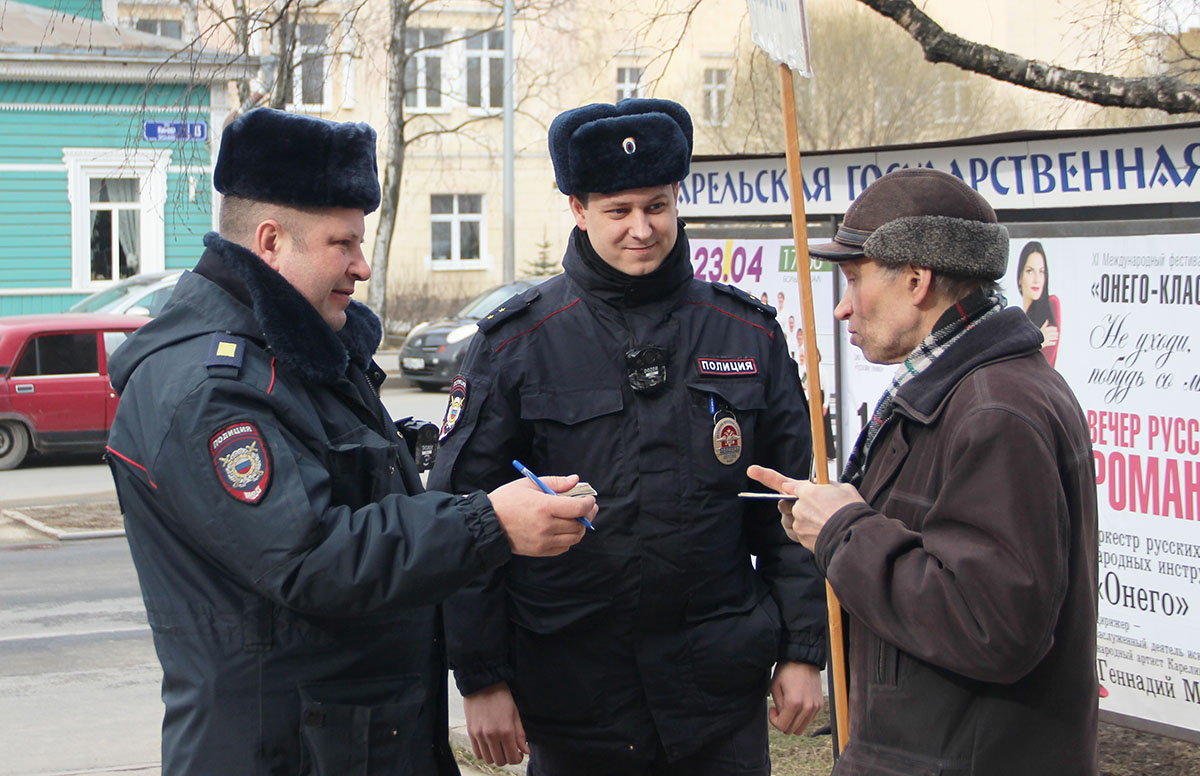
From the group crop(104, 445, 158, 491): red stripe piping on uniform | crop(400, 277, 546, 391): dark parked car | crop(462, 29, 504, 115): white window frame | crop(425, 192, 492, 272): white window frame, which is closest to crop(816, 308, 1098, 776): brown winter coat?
crop(104, 445, 158, 491): red stripe piping on uniform

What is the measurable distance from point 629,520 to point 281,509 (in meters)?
1.01

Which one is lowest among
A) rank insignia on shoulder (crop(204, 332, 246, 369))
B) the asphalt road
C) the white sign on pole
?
the asphalt road

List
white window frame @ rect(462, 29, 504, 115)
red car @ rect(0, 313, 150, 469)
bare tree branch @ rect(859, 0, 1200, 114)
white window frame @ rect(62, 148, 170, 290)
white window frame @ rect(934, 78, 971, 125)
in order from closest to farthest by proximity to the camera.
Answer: bare tree branch @ rect(859, 0, 1200, 114) < red car @ rect(0, 313, 150, 469) < white window frame @ rect(62, 148, 170, 290) < white window frame @ rect(934, 78, 971, 125) < white window frame @ rect(462, 29, 504, 115)

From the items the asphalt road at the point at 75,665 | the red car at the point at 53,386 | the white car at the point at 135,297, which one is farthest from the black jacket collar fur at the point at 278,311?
the white car at the point at 135,297

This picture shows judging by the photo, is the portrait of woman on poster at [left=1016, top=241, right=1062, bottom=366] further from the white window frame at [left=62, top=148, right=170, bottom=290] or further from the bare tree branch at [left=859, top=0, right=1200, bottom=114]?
the white window frame at [left=62, top=148, right=170, bottom=290]

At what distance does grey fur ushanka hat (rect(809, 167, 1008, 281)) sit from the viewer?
242 cm

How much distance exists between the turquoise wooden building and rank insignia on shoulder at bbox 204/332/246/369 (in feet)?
65.2

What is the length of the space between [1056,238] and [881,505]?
2.54 m

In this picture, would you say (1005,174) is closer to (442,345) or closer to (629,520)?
(629,520)

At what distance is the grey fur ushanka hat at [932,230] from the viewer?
2420 mm

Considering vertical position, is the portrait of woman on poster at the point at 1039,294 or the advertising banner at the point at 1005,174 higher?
the advertising banner at the point at 1005,174

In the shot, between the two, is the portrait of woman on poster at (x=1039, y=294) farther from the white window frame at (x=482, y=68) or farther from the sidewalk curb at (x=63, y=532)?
the white window frame at (x=482, y=68)

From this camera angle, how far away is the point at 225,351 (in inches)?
92.5

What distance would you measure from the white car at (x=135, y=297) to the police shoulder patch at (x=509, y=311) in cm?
1424
